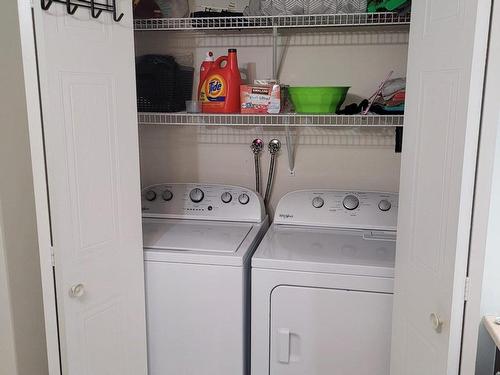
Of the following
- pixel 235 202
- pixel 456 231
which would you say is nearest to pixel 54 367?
pixel 235 202

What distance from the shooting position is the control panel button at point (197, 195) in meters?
2.67

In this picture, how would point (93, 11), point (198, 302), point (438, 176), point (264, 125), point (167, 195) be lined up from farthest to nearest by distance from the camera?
point (167, 195) → point (264, 125) → point (198, 302) → point (93, 11) → point (438, 176)

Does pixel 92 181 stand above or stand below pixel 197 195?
above

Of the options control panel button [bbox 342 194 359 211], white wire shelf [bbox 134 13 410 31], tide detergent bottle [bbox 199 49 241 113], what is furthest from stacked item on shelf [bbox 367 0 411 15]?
control panel button [bbox 342 194 359 211]

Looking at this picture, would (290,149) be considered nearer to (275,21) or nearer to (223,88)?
(223,88)

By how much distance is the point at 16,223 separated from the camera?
6.40 feet

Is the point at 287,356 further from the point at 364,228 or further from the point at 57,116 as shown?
the point at 57,116

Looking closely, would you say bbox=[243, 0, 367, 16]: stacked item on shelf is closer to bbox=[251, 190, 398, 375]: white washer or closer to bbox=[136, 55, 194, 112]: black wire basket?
bbox=[136, 55, 194, 112]: black wire basket

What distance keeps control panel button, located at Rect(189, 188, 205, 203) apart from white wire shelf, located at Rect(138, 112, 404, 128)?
0.38 meters

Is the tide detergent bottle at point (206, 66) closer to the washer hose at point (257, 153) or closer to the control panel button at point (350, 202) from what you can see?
the washer hose at point (257, 153)

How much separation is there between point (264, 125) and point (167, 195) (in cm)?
68

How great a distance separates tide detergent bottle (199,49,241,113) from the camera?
2453 millimetres

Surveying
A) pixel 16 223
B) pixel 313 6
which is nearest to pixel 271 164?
pixel 313 6

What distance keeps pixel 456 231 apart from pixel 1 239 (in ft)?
5.43
